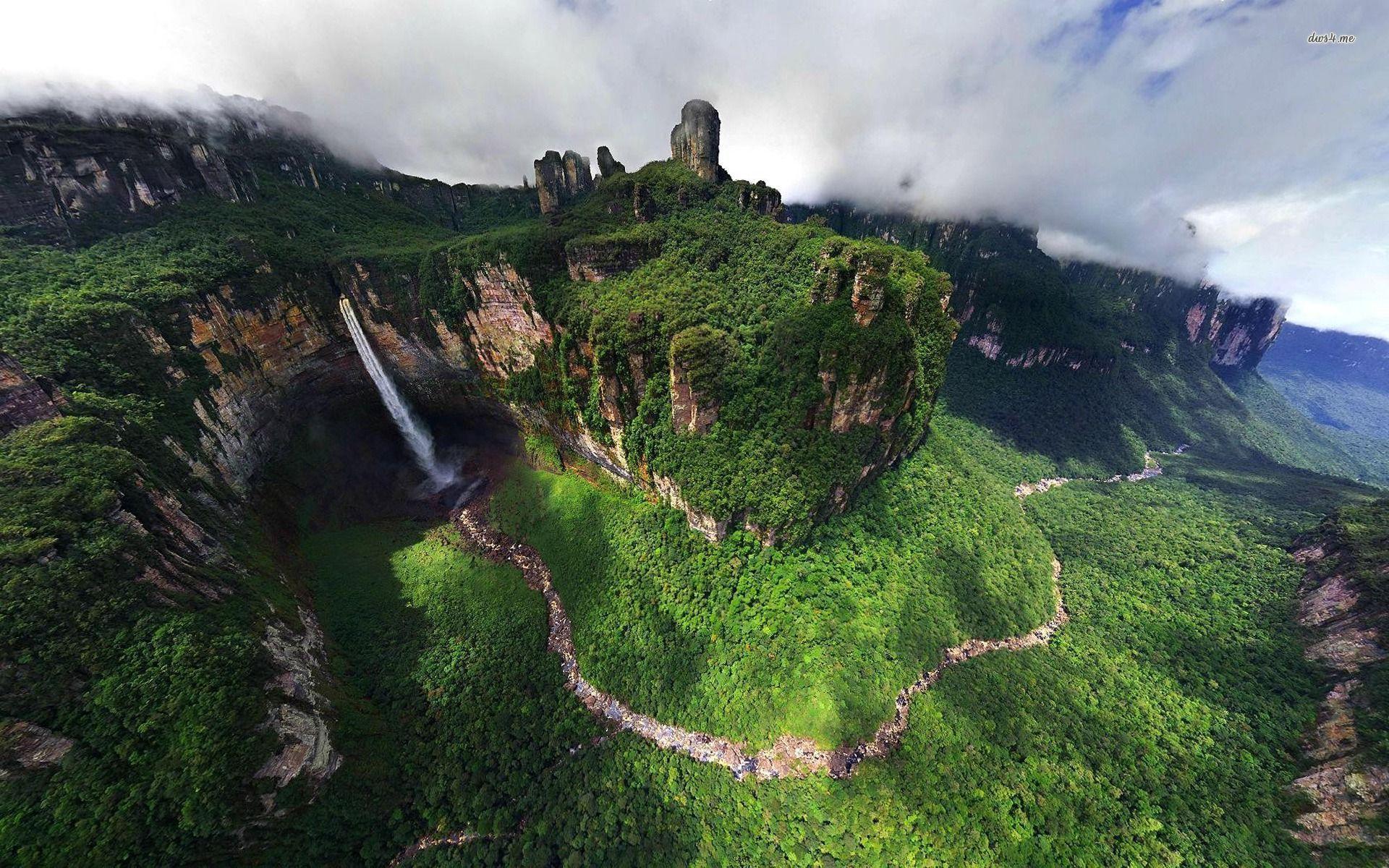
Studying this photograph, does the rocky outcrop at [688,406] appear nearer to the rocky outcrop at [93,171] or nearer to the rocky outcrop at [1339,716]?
the rocky outcrop at [1339,716]

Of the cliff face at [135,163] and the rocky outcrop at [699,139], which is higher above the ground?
the rocky outcrop at [699,139]

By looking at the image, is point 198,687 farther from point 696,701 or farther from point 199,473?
point 696,701

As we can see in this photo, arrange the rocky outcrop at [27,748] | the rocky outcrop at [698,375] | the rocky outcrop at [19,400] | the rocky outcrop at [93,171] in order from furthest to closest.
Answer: the rocky outcrop at [93,171] < the rocky outcrop at [698,375] < the rocky outcrop at [19,400] < the rocky outcrop at [27,748]

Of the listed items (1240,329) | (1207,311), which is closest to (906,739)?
(1207,311)

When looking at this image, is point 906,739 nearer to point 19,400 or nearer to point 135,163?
point 19,400

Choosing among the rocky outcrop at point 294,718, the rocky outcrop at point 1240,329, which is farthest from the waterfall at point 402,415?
the rocky outcrop at point 1240,329

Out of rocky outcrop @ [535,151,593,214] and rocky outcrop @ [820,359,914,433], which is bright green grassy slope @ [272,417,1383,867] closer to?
rocky outcrop @ [820,359,914,433]
